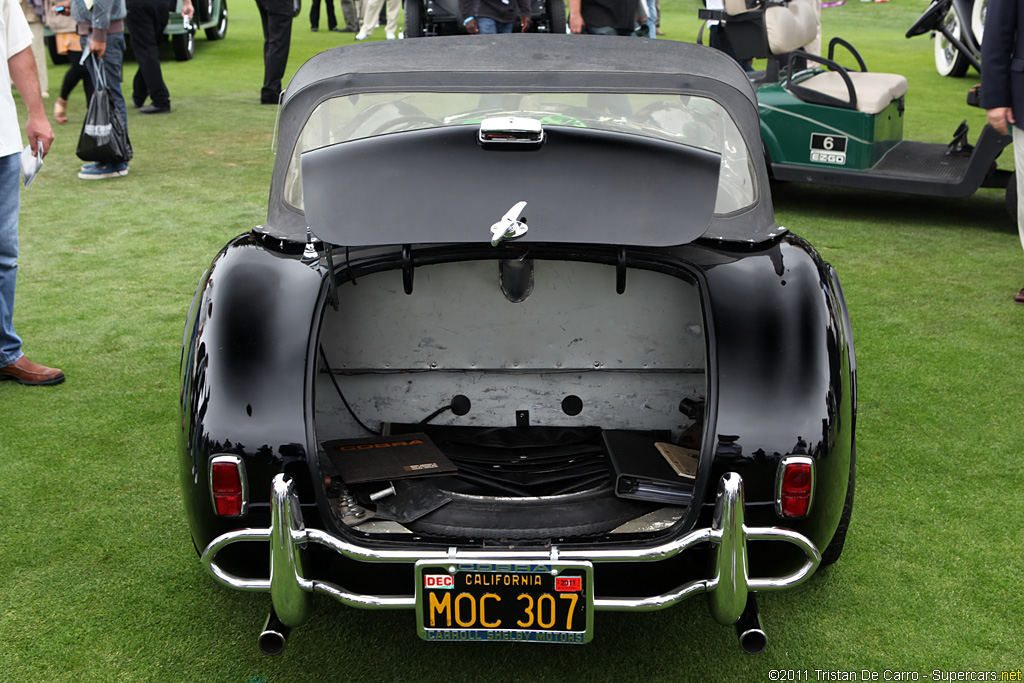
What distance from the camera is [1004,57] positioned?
440 cm

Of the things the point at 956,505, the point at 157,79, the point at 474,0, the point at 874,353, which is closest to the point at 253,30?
the point at 157,79

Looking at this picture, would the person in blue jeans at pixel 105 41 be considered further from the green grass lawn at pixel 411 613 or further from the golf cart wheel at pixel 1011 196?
the golf cart wheel at pixel 1011 196

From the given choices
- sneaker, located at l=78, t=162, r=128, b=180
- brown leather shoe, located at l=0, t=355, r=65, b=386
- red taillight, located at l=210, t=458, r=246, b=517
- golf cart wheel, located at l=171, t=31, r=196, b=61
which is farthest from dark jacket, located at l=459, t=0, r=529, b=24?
golf cart wheel, located at l=171, t=31, r=196, b=61

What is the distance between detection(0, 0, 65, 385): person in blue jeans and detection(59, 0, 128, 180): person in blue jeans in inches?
131

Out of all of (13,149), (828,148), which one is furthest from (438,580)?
(828,148)

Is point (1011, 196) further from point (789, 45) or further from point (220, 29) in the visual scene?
point (220, 29)

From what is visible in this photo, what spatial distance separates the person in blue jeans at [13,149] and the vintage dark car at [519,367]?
1.55 m

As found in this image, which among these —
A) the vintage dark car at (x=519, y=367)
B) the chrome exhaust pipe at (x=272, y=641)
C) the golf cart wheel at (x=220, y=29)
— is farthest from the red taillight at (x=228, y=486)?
the golf cart wheel at (x=220, y=29)

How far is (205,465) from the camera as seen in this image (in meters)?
2.31

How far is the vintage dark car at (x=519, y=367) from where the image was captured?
222 centimetres

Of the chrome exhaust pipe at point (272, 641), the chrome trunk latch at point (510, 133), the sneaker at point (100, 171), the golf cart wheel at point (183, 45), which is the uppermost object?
the chrome trunk latch at point (510, 133)

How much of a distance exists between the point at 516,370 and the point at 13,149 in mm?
2426

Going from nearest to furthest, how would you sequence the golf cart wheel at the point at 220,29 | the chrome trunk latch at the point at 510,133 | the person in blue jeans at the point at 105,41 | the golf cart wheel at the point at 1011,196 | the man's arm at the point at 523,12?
the chrome trunk latch at the point at 510,133, the golf cart wheel at the point at 1011,196, the person in blue jeans at the point at 105,41, the man's arm at the point at 523,12, the golf cart wheel at the point at 220,29

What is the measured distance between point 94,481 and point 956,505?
2.94 m
